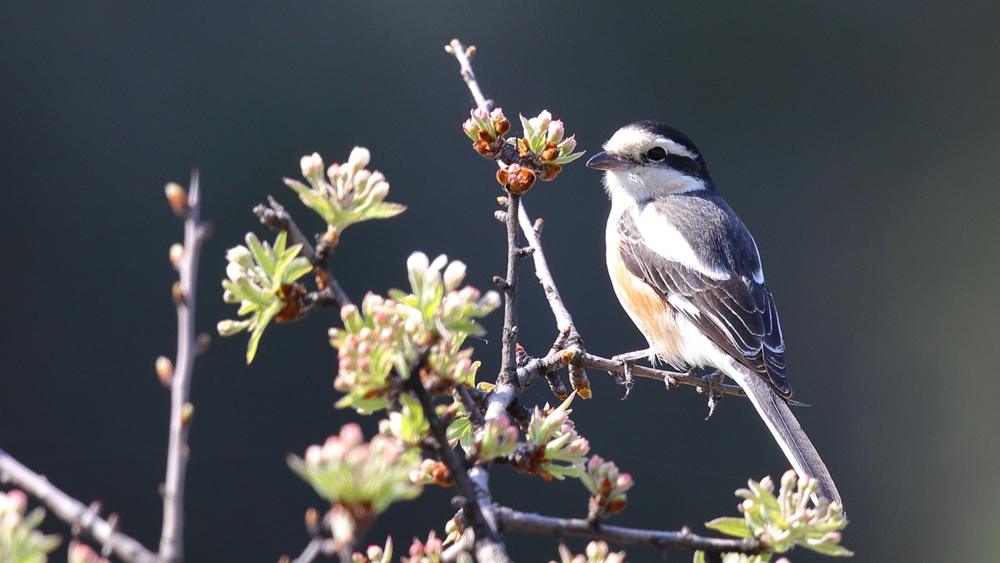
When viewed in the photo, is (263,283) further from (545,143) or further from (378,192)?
(545,143)

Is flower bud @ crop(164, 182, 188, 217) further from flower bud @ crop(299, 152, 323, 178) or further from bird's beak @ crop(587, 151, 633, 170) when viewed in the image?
bird's beak @ crop(587, 151, 633, 170)

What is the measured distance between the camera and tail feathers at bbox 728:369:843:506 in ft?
9.93

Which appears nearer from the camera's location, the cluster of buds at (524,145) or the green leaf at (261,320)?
the green leaf at (261,320)

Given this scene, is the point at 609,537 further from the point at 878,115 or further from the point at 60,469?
the point at 878,115

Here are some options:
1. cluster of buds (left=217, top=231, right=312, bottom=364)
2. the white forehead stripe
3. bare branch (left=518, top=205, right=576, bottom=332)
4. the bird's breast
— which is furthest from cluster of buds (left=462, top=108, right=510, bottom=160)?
the white forehead stripe

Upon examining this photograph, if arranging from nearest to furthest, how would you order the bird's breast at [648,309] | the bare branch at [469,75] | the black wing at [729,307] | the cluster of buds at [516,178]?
the cluster of buds at [516,178] < the bare branch at [469,75] < the black wing at [729,307] < the bird's breast at [648,309]

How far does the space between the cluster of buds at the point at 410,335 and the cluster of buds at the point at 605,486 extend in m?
0.29

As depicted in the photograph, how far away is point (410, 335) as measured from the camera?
4.17 ft

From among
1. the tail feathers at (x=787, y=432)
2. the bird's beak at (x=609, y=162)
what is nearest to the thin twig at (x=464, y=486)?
the tail feathers at (x=787, y=432)

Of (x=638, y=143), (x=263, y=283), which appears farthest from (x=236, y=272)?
(x=638, y=143)

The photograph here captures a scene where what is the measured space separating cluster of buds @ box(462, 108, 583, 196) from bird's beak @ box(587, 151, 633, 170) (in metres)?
2.02

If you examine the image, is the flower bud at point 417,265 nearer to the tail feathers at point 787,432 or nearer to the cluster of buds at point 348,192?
the cluster of buds at point 348,192

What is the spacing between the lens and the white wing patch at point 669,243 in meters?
3.88

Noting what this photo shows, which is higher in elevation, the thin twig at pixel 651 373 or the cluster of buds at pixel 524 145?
the cluster of buds at pixel 524 145
